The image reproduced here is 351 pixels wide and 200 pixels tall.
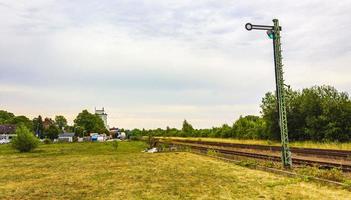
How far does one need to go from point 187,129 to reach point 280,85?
9002 centimetres

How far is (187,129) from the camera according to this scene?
107000 millimetres

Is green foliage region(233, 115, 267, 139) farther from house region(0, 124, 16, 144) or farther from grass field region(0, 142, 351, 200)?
house region(0, 124, 16, 144)

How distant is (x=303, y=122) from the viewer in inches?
1580

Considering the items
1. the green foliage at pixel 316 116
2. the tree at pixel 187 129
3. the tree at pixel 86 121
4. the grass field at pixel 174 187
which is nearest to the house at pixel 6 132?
the tree at pixel 86 121

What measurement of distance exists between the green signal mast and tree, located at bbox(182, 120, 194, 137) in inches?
3254

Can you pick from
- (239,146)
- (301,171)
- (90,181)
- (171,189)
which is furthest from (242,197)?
(239,146)

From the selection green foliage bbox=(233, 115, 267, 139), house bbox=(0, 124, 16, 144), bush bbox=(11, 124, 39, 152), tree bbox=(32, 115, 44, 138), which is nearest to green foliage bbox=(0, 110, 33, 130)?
tree bbox=(32, 115, 44, 138)

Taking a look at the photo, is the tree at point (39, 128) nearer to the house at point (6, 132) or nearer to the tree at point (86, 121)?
the house at point (6, 132)

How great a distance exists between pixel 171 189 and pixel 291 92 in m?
34.8

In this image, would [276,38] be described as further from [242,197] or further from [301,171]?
[242,197]

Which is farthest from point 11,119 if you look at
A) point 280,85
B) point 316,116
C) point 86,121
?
point 280,85

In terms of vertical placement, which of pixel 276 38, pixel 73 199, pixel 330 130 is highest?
pixel 276 38

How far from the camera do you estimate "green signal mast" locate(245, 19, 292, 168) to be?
17016 millimetres

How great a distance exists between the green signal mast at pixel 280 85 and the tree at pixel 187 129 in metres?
82.6
